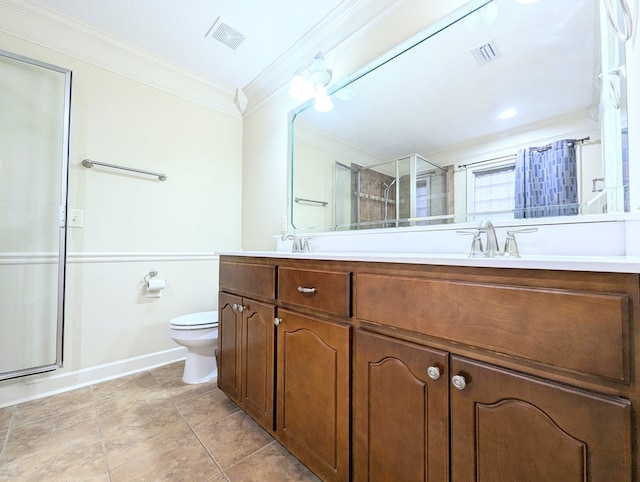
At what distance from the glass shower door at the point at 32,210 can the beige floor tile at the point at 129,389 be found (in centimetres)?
31

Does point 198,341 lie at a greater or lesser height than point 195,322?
lesser

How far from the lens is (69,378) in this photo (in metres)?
1.76

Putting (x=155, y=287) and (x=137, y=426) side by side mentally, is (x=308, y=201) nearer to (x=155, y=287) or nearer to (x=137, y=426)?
(x=155, y=287)

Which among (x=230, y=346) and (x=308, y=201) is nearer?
(x=230, y=346)

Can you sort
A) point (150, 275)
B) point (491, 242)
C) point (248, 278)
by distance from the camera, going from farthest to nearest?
1. point (150, 275)
2. point (248, 278)
3. point (491, 242)

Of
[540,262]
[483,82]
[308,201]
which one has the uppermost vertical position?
[483,82]

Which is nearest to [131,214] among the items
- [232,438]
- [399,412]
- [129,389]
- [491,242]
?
[129,389]

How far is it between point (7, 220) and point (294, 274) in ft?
5.98

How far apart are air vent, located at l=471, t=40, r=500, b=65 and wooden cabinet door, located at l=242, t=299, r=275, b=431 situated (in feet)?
4.44

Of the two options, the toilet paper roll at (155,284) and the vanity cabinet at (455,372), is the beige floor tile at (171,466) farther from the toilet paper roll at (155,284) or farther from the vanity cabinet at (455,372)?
the toilet paper roll at (155,284)

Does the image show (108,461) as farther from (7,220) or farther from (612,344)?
(612,344)

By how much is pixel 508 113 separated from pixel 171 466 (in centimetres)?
196

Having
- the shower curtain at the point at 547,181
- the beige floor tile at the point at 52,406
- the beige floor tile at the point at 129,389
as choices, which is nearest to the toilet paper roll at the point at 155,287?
the beige floor tile at the point at 129,389

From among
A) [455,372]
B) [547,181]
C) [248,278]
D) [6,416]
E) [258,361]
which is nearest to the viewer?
[455,372]
